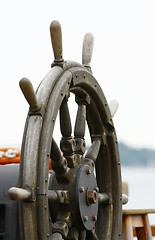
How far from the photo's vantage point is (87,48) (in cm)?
227

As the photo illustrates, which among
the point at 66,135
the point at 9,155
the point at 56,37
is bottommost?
the point at 66,135

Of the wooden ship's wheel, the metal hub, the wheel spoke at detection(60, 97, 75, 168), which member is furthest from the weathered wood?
the wheel spoke at detection(60, 97, 75, 168)

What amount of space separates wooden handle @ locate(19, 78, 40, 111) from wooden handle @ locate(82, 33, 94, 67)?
592 millimetres

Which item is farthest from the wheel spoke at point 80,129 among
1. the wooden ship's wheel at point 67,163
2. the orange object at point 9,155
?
the orange object at point 9,155

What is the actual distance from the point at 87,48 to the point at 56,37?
0.42 m

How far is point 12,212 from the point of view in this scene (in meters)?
1.88

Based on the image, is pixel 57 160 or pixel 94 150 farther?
pixel 94 150

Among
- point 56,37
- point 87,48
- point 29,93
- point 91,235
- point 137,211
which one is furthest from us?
point 137,211

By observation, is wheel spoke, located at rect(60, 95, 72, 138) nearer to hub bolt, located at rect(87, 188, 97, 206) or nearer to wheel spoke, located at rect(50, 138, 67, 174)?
wheel spoke, located at rect(50, 138, 67, 174)

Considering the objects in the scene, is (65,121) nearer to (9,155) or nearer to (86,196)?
(86,196)

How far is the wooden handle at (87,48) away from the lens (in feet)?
7.42

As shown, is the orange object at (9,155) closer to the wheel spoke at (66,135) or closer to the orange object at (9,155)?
the orange object at (9,155)

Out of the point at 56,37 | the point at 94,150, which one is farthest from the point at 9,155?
the point at 56,37

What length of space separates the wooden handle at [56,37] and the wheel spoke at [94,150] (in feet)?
1.59
